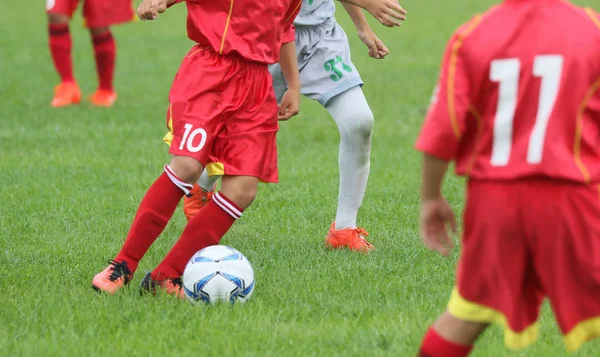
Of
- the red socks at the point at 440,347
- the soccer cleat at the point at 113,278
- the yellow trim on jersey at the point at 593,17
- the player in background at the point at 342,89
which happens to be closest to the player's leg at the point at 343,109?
the player in background at the point at 342,89

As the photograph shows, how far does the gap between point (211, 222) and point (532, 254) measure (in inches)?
68.1

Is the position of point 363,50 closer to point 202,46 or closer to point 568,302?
point 202,46

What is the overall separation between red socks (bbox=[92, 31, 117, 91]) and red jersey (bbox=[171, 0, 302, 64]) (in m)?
5.73

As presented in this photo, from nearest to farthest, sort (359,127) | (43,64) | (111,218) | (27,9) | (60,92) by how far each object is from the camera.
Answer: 1. (359,127)
2. (111,218)
3. (60,92)
4. (43,64)
5. (27,9)

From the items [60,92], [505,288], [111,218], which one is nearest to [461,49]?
[505,288]

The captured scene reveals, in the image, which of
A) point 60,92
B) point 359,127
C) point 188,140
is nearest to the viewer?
point 188,140

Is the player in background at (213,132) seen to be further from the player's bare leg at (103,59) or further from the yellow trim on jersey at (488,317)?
the player's bare leg at (103,59)

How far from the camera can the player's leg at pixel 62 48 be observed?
31.3 feet

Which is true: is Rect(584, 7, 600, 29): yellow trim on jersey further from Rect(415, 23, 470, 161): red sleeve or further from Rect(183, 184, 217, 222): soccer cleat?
Rect(183, 184, 217, 222): soccer cleat

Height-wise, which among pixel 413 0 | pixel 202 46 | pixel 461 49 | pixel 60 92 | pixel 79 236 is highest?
pixel 461 49

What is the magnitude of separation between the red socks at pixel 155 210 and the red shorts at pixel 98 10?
5804mm

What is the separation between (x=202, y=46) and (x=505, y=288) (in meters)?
1.98

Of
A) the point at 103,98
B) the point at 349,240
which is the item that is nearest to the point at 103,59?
the point at 103,98

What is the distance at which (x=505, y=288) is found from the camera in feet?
8.60
